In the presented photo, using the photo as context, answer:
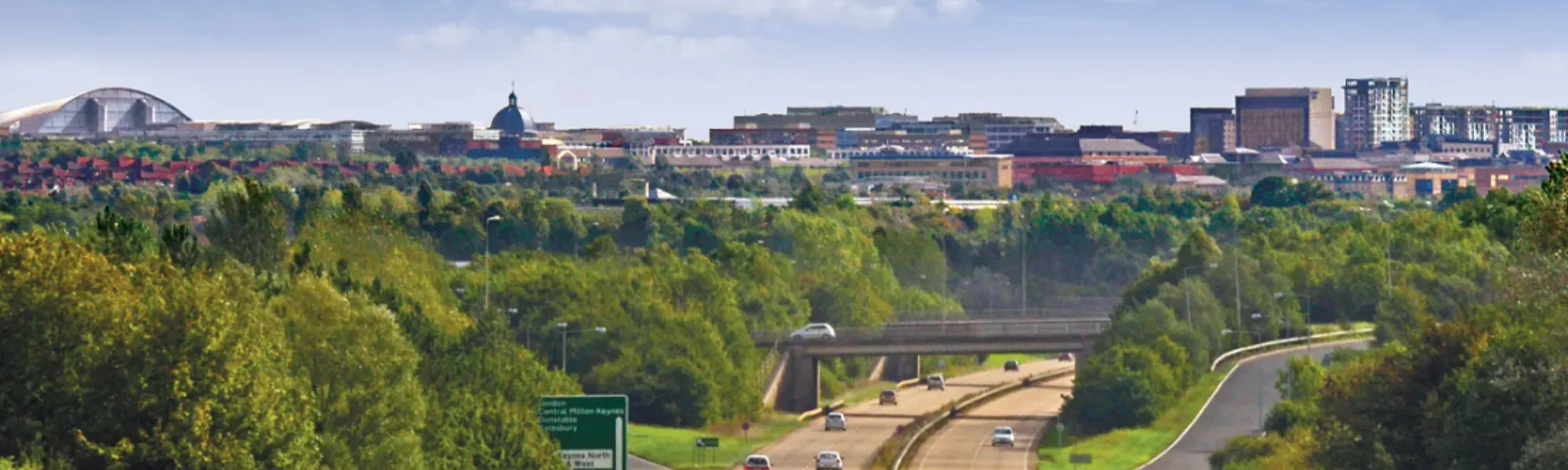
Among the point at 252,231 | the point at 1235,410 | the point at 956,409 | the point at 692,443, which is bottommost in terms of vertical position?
the point at 956,409

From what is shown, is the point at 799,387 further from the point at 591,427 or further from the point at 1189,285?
the point at 591,427

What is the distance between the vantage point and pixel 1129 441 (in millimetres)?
125438

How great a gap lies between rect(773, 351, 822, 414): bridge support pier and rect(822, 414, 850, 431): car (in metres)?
8.93

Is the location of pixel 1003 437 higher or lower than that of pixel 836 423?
higher

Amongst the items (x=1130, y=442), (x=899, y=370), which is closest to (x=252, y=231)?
(x=1130, y=442)

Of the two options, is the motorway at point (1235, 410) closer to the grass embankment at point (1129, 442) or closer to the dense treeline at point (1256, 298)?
the grass embankment at point (1129, 442)

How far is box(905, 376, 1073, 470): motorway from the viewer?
120 meters

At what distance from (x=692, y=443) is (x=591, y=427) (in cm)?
5181

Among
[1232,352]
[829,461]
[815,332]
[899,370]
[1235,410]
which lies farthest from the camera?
[899,370]

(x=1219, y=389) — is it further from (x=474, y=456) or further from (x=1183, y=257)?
(x=474, y=456)

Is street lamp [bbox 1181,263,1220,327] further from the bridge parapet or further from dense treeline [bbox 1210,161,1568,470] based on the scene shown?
dense treeline [bbox 1210,161,1568,470]

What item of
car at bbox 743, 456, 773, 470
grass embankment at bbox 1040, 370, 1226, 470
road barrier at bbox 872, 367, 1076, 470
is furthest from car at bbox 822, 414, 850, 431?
car at bbox 743, 456, 773, 470

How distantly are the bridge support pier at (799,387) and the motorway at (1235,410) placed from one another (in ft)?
60.2

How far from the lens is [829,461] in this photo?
11488 centimetres
